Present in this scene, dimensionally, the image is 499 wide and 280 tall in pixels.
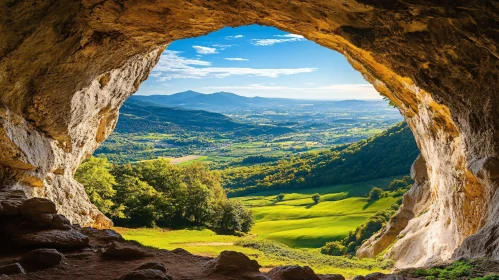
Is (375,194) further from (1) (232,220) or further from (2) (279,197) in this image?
(1) (232,220)

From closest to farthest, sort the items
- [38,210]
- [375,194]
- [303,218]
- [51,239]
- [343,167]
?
[51,239] < [38,210] < [375,194] < [303,218] < [343,167]

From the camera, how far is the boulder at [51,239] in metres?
11.1

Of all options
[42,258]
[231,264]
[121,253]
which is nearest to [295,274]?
[231,264]

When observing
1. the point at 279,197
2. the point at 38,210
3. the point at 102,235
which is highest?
the point at 38,210

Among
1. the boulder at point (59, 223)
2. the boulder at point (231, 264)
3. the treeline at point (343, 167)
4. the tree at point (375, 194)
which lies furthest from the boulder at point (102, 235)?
the treeline at point (343, 167)

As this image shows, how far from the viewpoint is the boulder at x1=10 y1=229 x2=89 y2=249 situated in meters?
11.1

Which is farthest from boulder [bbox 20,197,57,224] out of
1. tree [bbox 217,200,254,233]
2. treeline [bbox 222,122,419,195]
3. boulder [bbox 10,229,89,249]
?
treeline [bbox 222,122,419,195]

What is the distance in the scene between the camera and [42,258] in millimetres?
9805

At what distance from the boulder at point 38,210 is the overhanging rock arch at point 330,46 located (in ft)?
15.2

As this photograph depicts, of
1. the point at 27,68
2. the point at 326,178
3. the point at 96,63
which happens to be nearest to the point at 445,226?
the point at 96,63

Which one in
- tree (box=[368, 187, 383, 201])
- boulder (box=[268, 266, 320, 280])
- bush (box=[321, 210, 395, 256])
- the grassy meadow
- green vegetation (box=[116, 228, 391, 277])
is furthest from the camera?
tree (box=[368, 187, 383, 201])

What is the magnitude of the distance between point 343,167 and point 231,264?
121m

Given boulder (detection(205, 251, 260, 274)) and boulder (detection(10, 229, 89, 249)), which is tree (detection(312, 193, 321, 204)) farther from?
boulder (detection(10, 229, 89, 249))

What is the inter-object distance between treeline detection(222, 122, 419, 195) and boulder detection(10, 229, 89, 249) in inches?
3986
